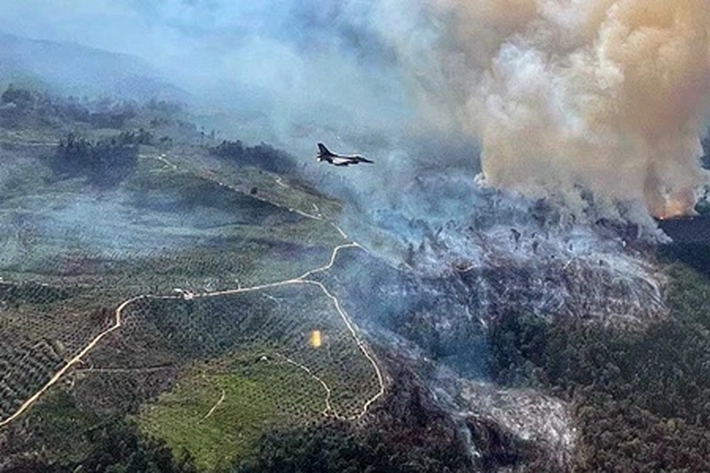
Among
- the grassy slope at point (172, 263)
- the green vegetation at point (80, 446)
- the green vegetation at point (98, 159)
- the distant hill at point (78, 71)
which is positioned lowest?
the distant hill at point (78, 71)

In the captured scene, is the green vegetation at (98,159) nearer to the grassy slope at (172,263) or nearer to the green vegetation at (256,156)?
the grassy slope at (172,263)

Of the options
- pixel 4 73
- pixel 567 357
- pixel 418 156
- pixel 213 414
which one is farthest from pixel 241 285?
pixel 4 73

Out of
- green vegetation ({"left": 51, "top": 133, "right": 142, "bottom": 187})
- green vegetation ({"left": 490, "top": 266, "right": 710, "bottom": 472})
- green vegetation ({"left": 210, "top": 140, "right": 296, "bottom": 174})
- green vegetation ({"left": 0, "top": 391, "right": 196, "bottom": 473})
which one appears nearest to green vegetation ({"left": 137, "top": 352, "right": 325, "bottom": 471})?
green vegetation ({"left": 0, "top": 391, "right": 196, "bottom": 473})

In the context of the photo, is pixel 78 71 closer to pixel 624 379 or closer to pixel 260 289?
pixel 260 289

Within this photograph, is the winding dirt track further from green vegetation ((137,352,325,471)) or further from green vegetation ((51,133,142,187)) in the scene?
green vegetation ((51,133,142,187))

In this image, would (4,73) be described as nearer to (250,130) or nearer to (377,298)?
(250,130)

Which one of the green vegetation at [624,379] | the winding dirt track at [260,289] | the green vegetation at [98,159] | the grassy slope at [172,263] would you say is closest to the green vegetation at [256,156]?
the grassy slope at [172,263]
